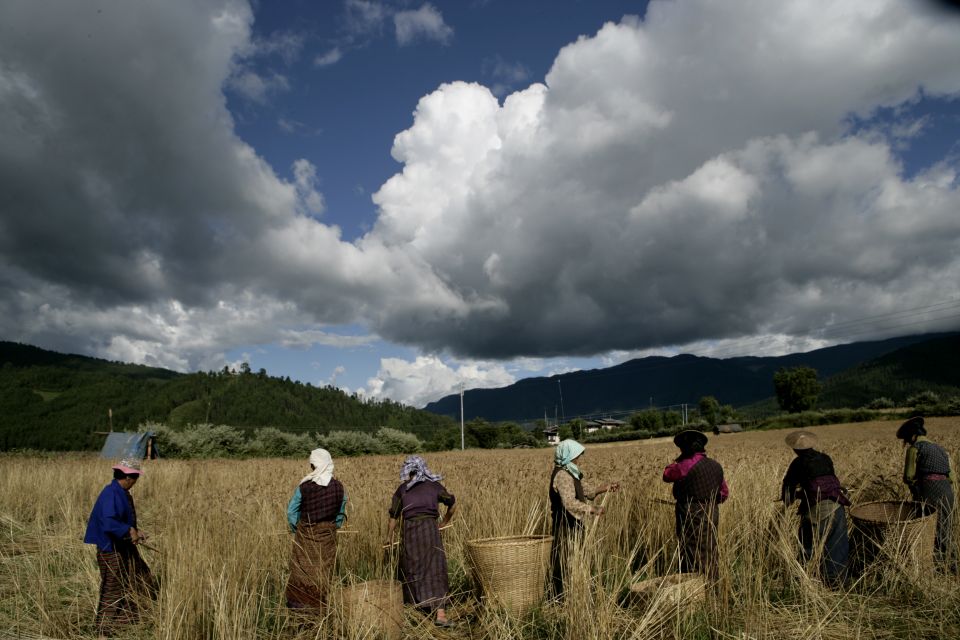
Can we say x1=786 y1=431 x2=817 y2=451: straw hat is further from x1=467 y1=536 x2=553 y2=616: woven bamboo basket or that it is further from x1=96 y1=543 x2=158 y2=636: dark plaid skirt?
x1=96 y1=543 x2=158 y2=636: dark plaid skirt

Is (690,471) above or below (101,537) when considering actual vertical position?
above

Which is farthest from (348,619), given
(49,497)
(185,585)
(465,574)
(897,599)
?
(49,497)

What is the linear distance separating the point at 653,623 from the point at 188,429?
40808 mm

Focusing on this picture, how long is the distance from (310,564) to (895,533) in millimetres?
5294

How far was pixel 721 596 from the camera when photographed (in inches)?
172

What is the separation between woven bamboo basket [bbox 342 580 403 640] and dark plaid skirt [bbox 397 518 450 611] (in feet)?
2.09

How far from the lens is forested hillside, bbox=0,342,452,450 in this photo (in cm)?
10544

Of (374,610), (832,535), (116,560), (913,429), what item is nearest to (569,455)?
(374,610)

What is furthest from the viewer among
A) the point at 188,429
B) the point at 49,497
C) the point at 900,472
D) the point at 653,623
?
the point at 188,429

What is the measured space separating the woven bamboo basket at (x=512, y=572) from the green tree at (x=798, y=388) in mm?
106858

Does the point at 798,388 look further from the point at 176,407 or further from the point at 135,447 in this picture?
the point at 176,407

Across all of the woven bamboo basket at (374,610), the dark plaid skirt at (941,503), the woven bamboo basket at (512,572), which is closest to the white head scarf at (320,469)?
the woven bamboo basket at (374,610)

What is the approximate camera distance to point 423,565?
5.61 metres

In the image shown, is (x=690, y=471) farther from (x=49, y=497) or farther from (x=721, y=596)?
(x=49, y=497)
